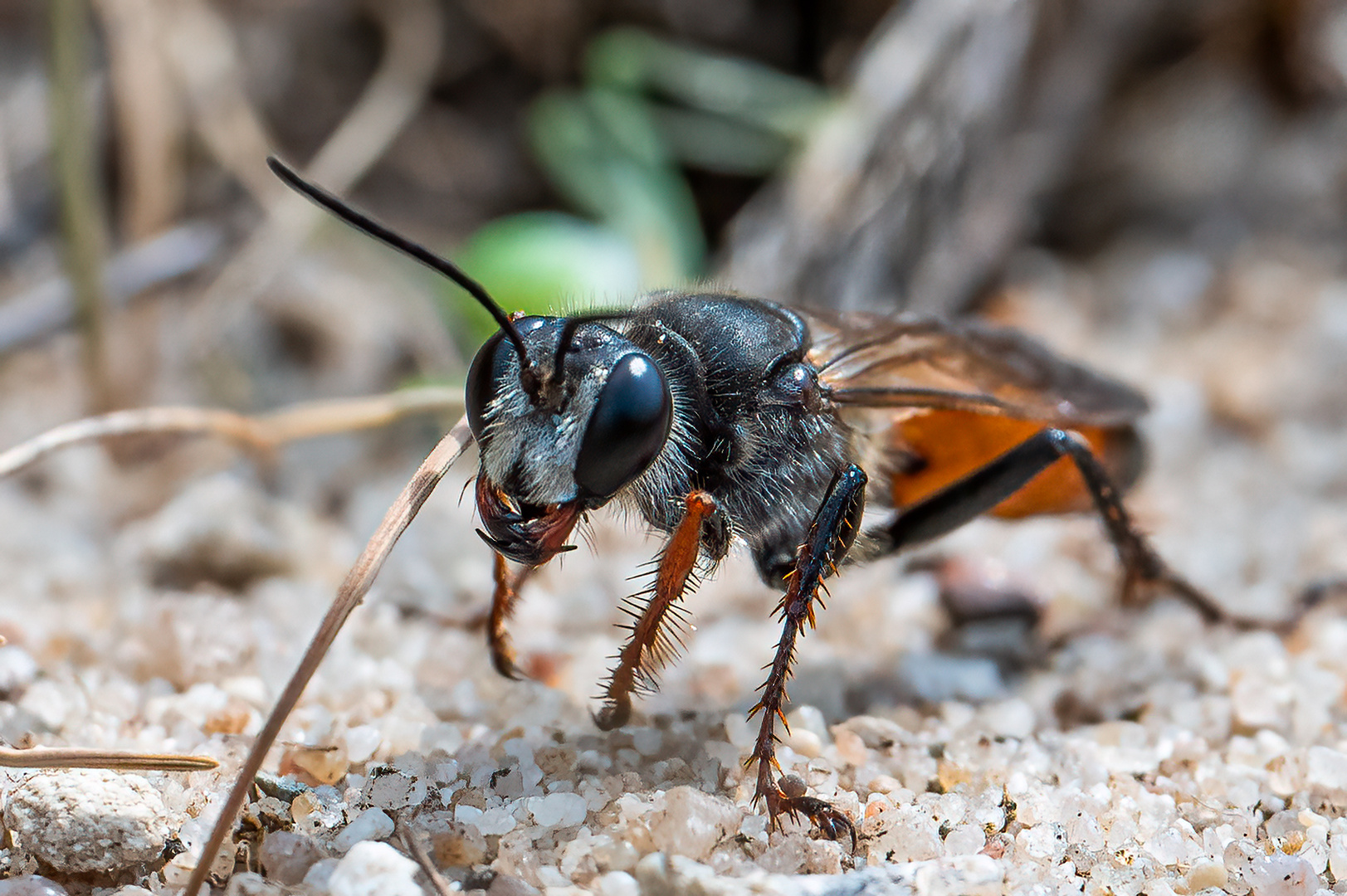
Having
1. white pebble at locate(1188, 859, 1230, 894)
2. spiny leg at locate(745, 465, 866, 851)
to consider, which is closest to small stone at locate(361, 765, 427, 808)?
spiny leg at locate(745, 465, 866, 851)

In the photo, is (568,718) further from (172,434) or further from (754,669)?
(172,434)

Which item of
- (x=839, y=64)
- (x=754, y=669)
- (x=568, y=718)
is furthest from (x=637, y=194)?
(x=568, y=718)

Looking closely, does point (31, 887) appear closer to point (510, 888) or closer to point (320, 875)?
point (320, 875)

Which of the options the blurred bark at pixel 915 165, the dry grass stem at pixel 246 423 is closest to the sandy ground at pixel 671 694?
the dry grass stem at pixel 246 423

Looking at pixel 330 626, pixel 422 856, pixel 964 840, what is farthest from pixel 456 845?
pixel 964 840

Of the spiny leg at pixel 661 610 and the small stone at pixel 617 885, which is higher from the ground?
the spiny leg at pixel 661 610

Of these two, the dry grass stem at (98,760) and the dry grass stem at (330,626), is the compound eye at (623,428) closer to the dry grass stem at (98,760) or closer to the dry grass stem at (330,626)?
the dry grass stem at (330,626)

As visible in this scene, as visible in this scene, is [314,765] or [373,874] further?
[314,765]
